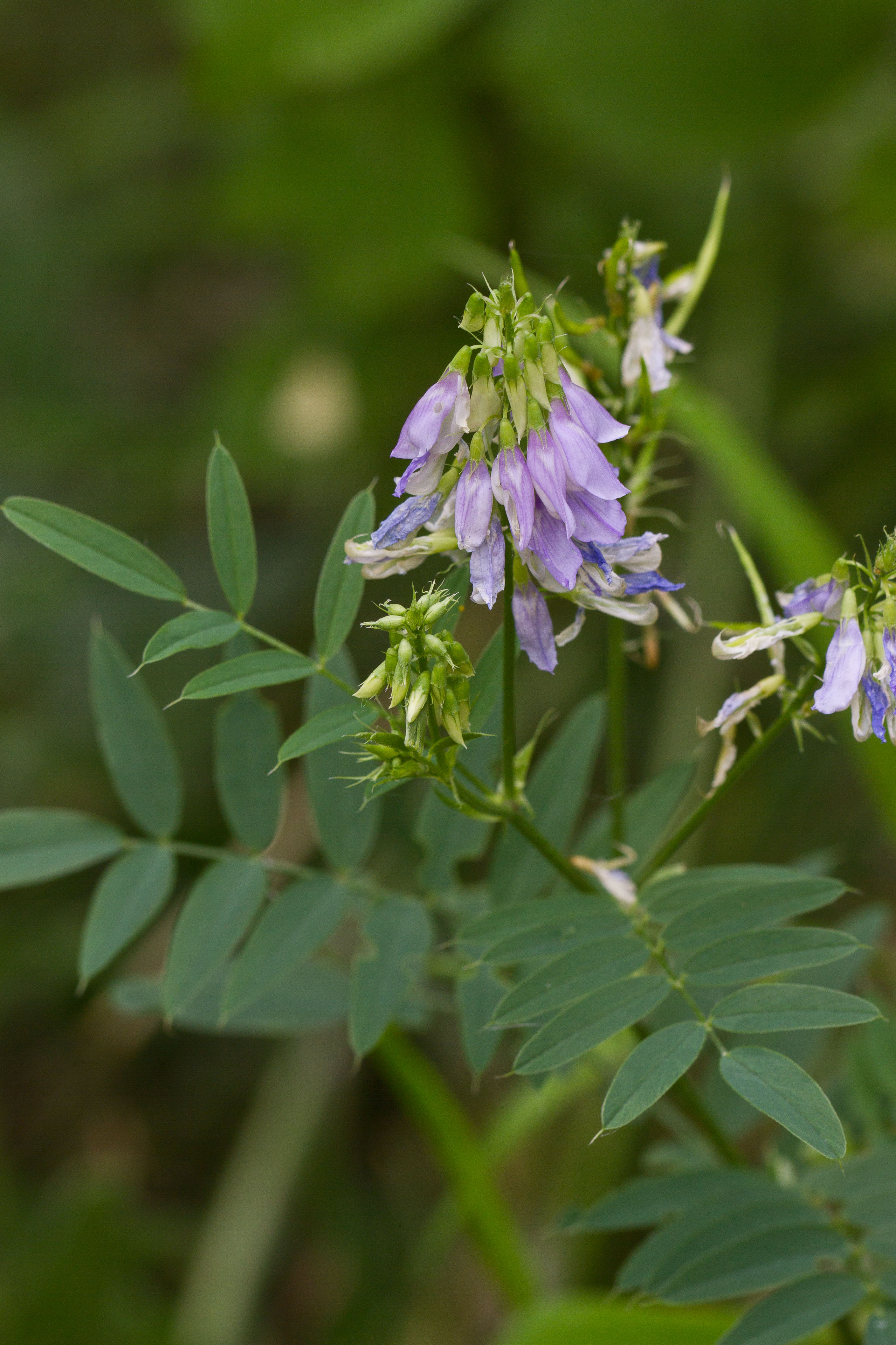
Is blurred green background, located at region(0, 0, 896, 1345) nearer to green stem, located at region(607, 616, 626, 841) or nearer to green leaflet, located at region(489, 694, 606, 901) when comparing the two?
green leaflet, located at region(489, 694, 606, 901)

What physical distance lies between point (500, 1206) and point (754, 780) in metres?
0.90

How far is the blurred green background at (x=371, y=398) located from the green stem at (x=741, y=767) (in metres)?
1.14

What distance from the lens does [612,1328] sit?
3.89 ft

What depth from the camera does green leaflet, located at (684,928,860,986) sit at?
744mm

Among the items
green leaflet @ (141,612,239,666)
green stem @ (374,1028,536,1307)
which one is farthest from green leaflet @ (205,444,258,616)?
green stem @ (374,1028,536,1307)

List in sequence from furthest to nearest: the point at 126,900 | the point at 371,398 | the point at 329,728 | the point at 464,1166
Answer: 1. the point at 371,398
2. the point at 464,1166
3. the point at 126,900
4. the point at 329,728

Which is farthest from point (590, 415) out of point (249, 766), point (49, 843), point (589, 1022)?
point (49, 843)

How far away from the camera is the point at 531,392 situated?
669mm

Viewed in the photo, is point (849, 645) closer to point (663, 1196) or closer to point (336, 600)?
point (336, 600)

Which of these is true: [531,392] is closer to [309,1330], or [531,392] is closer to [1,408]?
[309,1330]

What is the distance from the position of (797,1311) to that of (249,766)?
1.96ft

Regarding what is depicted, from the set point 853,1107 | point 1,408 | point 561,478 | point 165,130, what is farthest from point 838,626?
point 165,130

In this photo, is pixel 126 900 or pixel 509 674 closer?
pixel 509 674

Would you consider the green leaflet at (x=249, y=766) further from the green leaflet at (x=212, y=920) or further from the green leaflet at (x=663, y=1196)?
the green leaflet at (x=663, y=1196)
